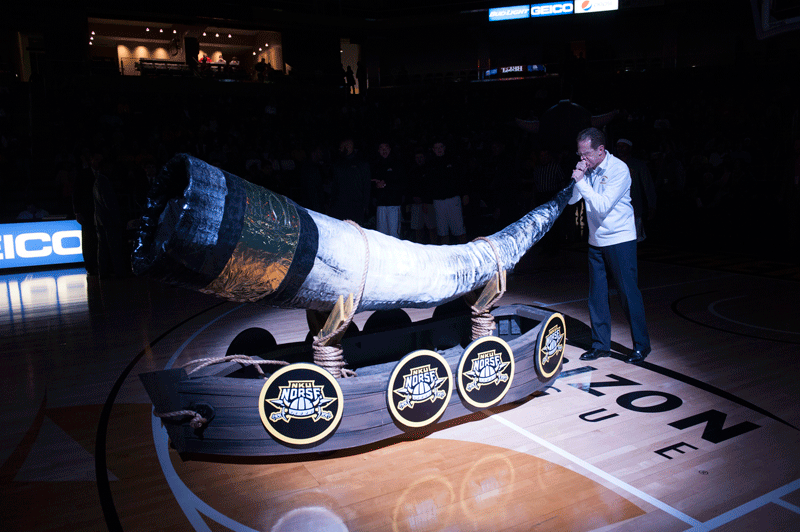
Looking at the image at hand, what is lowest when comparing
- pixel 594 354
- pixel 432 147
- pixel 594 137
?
pixel 594 354

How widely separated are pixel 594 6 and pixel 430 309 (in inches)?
896

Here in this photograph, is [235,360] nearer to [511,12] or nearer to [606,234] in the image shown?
[606,234]

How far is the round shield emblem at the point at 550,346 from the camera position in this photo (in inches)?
132

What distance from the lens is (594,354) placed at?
428cm

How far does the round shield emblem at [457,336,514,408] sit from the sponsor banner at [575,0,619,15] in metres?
25.1

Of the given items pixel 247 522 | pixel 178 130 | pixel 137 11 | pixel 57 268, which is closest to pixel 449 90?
pixel 178 130

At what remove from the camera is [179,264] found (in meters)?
2.36

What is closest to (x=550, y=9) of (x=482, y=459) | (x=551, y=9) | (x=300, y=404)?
(x=551, y=9)

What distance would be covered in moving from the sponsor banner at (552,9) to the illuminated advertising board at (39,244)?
21393mm

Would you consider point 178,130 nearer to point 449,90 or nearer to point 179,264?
point 449,90

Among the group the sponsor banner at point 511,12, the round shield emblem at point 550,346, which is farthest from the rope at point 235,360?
the sponsor banner at point 511,12

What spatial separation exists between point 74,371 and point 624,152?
18.5 ft

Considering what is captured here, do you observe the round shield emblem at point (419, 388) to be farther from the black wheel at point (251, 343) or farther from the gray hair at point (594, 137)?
the gray hair at point (594, 137)

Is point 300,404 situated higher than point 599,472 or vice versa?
point 300,404
